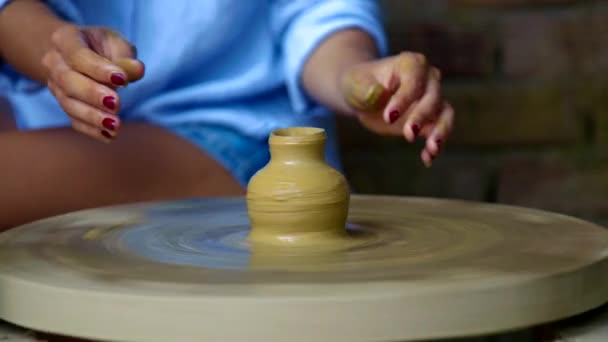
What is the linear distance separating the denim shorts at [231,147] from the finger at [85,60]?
0.97ft

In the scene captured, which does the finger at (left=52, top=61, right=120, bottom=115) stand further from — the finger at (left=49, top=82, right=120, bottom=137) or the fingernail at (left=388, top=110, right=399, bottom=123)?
the fingernail at (left=388, top=110, right=399, bottom=123)

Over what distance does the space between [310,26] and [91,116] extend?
0.52 m

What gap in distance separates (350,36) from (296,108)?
4.7 inches

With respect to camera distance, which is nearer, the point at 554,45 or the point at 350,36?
the point at 350,36

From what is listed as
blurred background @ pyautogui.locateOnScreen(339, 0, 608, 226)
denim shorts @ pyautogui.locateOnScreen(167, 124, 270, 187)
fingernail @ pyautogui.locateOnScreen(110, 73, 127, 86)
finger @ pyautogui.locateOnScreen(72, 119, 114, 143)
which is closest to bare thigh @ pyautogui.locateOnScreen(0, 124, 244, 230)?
denim shorts @ pyautogui.locateOnScreen(167, 124, 270, 187)

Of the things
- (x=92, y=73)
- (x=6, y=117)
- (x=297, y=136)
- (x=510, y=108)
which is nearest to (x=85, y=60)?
(x=92, y=73)

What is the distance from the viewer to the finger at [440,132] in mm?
1095

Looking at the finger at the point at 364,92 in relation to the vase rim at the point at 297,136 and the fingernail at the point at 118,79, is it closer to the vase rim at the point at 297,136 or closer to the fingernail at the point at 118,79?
the vase rim at the point at 297,136

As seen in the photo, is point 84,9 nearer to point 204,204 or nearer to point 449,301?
point 204,204

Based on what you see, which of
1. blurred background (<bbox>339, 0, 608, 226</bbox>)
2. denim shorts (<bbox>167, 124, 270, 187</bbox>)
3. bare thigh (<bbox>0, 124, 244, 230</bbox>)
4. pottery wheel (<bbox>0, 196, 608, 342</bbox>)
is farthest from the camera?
blurred background (<bbox>339, 0, 608, 226</bbox>)

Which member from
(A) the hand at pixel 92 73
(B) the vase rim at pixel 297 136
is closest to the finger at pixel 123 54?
(A) the hand at pixel 92 73

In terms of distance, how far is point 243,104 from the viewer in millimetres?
1462

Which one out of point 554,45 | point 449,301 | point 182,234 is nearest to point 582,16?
point 554,45

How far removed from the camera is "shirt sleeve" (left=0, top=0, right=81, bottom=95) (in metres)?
1.39
